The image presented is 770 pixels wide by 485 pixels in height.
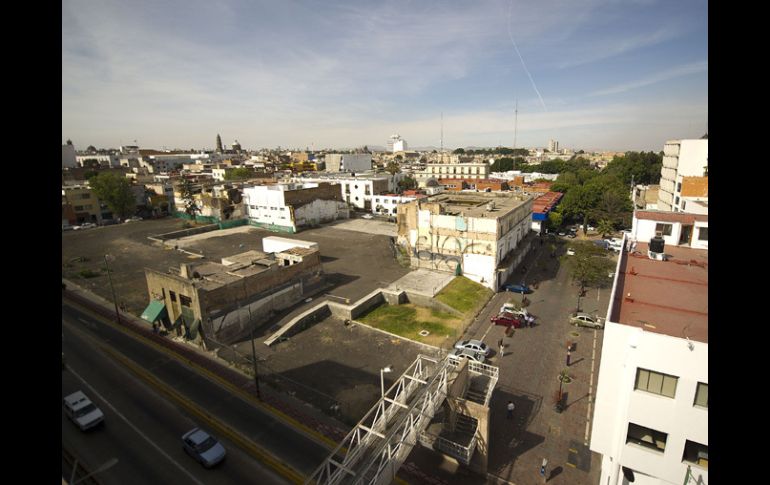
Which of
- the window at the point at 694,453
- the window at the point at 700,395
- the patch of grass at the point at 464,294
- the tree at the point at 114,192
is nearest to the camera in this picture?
the window at the point at 700,395

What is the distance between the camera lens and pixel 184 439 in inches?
728

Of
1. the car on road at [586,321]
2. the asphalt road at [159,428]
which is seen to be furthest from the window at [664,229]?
the asphalt road at [159,428]

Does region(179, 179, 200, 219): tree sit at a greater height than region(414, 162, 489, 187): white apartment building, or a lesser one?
lesser

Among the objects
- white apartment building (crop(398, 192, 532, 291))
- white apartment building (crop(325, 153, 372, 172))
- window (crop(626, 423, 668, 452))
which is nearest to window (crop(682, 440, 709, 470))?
window (crop(626, 423, 668, 452))

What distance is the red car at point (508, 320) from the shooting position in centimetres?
3038

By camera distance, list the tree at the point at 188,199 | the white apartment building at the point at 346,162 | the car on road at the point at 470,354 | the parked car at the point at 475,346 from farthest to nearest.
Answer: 1. the white apartment building at the point at 346,162
2. the tree at the point at 188,199
3. the parked car at the point at 475,346
4. the car on road at the point at 470,354

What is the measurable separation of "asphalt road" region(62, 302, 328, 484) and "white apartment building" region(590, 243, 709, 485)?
41.7 feet

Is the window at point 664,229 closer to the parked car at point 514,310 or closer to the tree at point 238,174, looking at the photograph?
the parked car at point 514,310

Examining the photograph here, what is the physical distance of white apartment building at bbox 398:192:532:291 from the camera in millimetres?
37688

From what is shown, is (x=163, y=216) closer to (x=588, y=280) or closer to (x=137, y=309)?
(x=137, y=309)

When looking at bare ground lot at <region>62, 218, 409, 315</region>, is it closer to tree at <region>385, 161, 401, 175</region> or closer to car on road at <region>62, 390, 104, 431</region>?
car on road at <region>62, 390, 104, 431</region>

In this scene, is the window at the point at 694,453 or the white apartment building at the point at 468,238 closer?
the window at the point at 694,453

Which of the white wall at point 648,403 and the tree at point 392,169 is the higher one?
the tree at point 392,169
